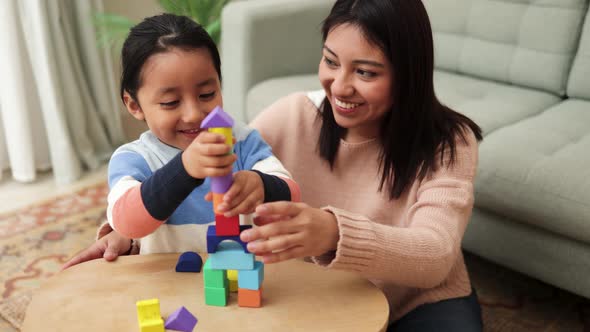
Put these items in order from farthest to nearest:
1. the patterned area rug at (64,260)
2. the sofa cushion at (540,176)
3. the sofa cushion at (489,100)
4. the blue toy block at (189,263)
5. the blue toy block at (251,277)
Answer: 1. the sofa cushion at (489,100)
2. the patterned area rug at (64,260)
3. the sofa cushion at (540,176)
4. the blue toy block at (189,263)
5. the blue toy block at (251,277)

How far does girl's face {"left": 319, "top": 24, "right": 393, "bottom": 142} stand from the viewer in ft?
3.64

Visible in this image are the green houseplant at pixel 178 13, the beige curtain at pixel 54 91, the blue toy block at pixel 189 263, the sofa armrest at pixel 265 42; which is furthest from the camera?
the green houseplant at pixel 178 13

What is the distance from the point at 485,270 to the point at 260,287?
1.22m

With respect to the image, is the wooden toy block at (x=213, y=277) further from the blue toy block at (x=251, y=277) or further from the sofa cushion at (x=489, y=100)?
the sofa cushion at (x=489, y=100)

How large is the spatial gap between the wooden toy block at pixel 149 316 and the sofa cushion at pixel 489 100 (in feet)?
3.98

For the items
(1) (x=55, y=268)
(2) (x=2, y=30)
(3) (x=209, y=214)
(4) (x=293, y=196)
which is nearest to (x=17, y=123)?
(2) (x=2, y=30)

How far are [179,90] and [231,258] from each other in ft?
1.08

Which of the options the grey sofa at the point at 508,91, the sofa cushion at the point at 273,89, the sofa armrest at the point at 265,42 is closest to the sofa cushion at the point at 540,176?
the grey sofa at the point at 508,91

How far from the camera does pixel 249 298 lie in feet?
3.00

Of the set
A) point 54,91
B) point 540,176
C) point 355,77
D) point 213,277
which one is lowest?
point 54,91

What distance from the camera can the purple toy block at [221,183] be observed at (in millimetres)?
820

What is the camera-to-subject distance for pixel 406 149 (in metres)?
1.21

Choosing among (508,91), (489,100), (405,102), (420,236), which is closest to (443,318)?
(420,236)

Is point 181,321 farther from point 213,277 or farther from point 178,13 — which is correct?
point 178,13
